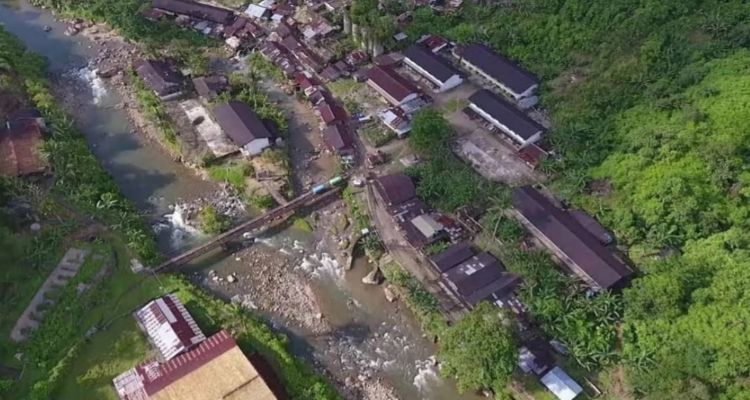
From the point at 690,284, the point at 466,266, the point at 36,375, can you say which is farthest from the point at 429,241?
the point at 36,375

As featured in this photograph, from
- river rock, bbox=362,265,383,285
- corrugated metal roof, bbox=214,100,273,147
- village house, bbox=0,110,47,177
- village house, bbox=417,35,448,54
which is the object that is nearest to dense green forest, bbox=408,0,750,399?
village house, bbox=417,35,448,54

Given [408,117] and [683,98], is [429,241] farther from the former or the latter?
[683,98]

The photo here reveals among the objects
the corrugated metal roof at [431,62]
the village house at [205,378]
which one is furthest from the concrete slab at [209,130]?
the village house at [205,378]

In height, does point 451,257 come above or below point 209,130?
above

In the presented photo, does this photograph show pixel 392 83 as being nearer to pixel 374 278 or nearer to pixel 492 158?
pixel 492 158

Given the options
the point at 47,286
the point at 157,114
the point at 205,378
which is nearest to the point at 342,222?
the point at 205,378

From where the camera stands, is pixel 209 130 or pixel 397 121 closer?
pixel 397 121
